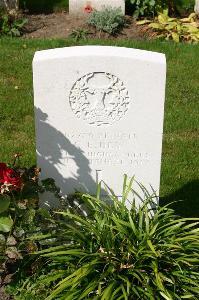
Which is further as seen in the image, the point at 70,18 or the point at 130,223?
the point at 70,18

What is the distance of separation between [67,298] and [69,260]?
12.8 inches

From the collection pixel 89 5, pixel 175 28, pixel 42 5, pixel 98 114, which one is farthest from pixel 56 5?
pixel 98 114

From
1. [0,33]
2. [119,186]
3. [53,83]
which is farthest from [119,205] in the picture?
[0,33]

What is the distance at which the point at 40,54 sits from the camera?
3.99m

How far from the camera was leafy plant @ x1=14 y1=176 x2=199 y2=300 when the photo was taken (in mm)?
3723

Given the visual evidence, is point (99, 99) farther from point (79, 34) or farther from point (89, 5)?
point (89, 5)

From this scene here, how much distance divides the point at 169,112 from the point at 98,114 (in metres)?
2.57

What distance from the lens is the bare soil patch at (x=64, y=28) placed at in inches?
331

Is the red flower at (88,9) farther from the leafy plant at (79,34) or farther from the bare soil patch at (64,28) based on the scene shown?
the leafy plant at (79,34)

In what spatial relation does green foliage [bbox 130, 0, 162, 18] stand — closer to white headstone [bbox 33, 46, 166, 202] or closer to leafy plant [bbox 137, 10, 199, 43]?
leafy plant [bbox 137, 10, 199, 43]

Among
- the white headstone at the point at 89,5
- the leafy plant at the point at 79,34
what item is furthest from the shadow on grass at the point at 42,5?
the leafy plant at the point at 79,34

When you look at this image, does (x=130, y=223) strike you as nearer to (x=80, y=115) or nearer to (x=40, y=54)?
(x=80, y=115)

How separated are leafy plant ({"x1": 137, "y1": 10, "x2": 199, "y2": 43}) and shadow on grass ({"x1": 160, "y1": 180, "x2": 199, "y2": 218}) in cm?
333

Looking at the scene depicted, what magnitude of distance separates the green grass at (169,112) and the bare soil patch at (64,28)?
347 millimetres
